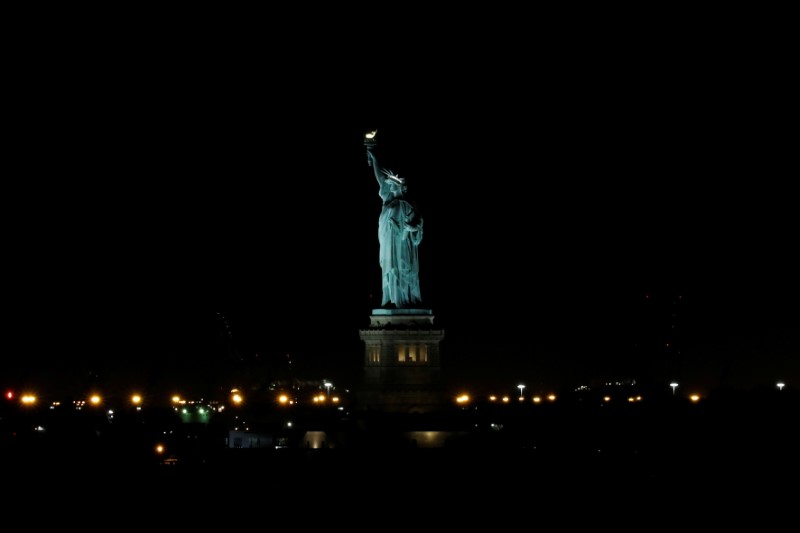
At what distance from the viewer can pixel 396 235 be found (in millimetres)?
51094

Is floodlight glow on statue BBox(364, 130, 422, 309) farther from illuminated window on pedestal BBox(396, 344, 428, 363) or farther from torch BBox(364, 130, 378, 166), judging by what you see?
illuminated window on pedestal BBox(396, 344, 428, 363)

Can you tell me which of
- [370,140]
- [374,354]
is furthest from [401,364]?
[370,140]

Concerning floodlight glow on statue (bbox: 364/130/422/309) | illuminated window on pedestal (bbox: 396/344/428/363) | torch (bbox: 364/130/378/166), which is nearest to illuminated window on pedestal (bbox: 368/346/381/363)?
illuminated window on pedestal (bbox: 396/344/428/363)

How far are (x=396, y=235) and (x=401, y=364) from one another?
22.4ft

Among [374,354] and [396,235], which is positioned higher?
[396,235]

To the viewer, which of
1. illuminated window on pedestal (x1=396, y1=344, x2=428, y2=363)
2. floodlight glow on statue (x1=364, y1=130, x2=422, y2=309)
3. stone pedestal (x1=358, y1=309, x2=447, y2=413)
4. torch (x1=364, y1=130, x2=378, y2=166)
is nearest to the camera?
stone pedestal (x1=358, y1=309, x2=447, y2=413)

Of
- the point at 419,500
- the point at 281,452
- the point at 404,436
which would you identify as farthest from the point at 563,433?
the point at 419,500

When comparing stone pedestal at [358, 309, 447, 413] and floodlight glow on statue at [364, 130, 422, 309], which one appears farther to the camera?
floodlight glow on statue at [364, 130, 422, 309]

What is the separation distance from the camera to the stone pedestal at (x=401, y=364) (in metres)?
47.0

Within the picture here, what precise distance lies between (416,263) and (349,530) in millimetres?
31540

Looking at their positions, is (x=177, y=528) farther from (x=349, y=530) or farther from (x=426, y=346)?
(x=426, y=346)

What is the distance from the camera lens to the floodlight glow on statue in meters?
50.5

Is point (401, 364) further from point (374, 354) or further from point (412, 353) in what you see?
point (374, 354)

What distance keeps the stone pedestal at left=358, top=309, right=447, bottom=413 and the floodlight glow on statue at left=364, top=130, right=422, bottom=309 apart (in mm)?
2383
